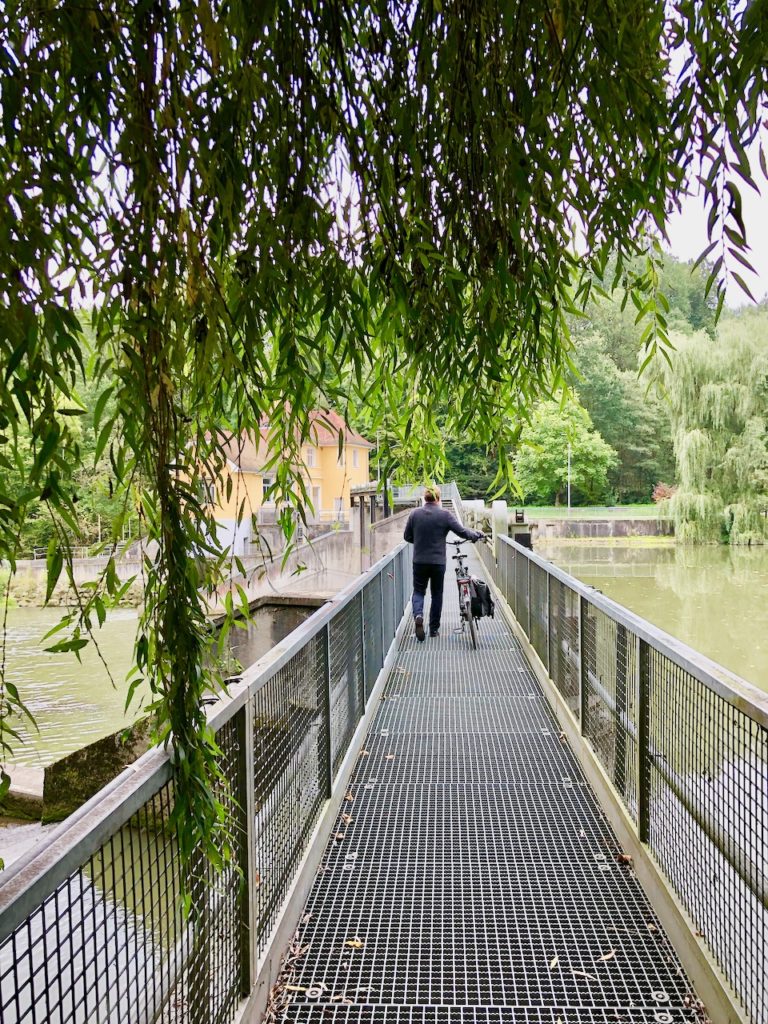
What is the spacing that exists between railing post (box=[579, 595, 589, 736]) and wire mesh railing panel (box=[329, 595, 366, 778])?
61.1 inches

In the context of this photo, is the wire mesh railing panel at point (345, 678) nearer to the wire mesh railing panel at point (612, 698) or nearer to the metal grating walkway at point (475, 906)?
the metal grating walkway at point (475, 906)

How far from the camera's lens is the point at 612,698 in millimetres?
4297

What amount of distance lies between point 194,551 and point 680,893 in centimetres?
255

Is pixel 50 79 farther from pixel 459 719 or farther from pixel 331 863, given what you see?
pixel 459 719

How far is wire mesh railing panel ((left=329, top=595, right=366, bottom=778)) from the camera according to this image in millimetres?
4551

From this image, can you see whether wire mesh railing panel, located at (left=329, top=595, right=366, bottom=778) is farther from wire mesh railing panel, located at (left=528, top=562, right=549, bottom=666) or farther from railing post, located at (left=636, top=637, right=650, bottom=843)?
wire mesh railing panel, located at (left=528, top=562, right=549, bottom=666)

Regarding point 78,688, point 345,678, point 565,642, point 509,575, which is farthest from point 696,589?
point 345,678

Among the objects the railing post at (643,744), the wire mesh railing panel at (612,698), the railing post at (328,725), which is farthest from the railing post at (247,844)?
the wire mesh railing panel at (612,698)

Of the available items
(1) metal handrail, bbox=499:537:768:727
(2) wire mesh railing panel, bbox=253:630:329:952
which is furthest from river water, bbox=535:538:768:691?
(2) wire mesh railing panel, bbox=253:630:329:952

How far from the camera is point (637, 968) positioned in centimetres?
291

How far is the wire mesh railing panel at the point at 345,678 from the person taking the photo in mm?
4551

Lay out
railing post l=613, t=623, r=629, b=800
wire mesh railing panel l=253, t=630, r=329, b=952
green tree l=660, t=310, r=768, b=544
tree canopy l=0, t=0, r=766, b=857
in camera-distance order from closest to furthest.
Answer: tree canopy l=0, t=0, r=766, b=857 < wire mesh railing panel l=253, t=630, r=329, b=952 < railing post l=613, t=623, r=629, b=800 < green tree l=660, t=310, r=768, b=544

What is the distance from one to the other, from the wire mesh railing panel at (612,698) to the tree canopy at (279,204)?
235 cm

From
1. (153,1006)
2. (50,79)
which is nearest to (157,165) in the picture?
(50,79)
